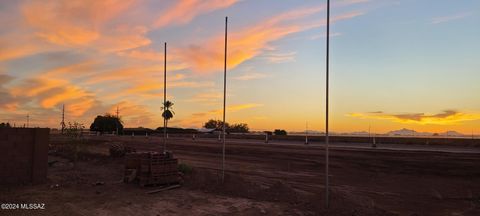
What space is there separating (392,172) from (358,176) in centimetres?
247

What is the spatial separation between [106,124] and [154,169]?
129 metres

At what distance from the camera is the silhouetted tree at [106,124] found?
445ft

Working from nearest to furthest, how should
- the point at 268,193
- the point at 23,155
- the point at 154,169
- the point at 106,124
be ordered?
the point at 268,193 → the point at 23,155 → the point at 154,169 → the point at 106,124

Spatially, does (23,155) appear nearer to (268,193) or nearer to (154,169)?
(154,169)

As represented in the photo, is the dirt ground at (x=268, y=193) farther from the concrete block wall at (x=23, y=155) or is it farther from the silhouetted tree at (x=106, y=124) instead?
the silhouetted tree at (x=106, y=124)

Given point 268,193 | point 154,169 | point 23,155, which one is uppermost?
point 23,155

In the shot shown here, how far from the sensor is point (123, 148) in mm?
26438

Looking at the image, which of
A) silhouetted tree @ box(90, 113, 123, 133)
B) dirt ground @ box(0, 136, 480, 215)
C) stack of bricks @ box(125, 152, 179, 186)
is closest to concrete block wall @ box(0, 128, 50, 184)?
dirt ground @ box(0, 136, 480, 215)

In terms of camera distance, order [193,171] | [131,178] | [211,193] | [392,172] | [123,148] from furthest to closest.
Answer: [123,148]
[392,172]
[193,171]
[131,178]
[211,193]

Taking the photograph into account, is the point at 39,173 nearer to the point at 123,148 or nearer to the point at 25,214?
the point at 25,214

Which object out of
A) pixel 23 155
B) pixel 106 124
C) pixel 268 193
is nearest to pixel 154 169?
pixel 268 193

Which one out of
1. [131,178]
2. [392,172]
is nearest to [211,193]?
[131,178]

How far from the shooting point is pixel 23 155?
576 inches

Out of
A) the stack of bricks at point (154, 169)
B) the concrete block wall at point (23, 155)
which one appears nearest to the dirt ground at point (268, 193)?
the stack of bricks at point (154, 169)
